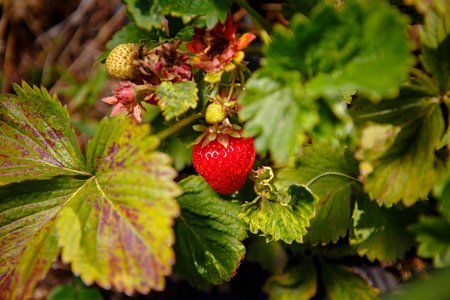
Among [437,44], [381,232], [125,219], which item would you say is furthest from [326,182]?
[125,219]

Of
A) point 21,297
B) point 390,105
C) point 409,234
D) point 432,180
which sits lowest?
point 409,234

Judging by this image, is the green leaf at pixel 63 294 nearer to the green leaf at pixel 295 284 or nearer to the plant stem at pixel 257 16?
the green leaf at pixel 295 284

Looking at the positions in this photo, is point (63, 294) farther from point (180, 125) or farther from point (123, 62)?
point (123, 62)

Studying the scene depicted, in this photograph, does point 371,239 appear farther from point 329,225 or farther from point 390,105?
point 390,105

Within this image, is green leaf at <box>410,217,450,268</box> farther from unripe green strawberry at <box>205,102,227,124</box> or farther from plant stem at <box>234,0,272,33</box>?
plant stem at <box>234,0,272,33</box>

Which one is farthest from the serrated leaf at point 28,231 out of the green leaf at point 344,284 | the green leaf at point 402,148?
the green leaf at point 344,284

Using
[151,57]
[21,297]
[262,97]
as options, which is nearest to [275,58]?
[262,97]
